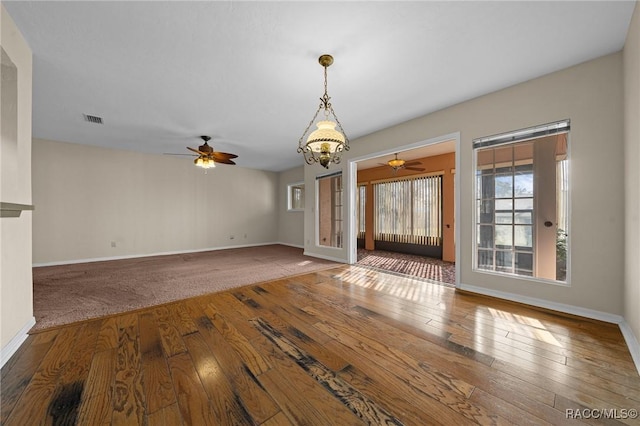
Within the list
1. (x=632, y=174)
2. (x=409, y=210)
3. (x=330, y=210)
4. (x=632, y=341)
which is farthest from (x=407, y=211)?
(x=632, y=341)

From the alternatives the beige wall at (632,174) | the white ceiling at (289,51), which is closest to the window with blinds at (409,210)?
the white ceiling at (289,51)

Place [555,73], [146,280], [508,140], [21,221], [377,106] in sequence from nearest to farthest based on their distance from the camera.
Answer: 1. [21,221]
2. [555,73]
3. [508,140]
4. [377,106]
5. [146,280]

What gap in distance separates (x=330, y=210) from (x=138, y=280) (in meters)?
3.88

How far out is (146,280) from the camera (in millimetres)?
3561

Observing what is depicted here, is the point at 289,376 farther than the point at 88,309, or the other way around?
the point at 88,309

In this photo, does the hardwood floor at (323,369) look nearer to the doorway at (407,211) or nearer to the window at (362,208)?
the doorway at (407,211)

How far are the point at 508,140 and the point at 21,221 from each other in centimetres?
517

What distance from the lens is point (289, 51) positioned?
2145 mm

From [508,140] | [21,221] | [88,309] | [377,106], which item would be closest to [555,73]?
[508,140]

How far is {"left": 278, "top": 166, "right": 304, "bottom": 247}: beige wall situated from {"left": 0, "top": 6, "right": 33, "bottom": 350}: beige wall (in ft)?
18.7

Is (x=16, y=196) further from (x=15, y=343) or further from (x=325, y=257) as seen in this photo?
(x=325, y=257)

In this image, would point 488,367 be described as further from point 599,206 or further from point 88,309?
point 88,309

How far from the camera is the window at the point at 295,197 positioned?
7.92m

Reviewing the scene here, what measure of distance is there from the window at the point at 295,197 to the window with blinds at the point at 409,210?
8.47 feet
